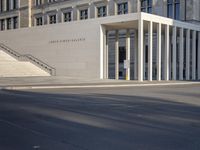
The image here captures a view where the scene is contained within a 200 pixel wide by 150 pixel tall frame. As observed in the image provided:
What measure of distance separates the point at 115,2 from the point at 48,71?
764 inches

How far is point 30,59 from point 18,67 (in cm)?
Answer: 415

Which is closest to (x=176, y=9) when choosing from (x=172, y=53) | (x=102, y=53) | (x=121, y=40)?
(x=172, y=53)

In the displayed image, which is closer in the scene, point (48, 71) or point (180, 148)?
point (180, 148)

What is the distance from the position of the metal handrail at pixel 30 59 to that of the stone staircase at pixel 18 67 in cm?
14

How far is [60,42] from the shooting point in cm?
4316

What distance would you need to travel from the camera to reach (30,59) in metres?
47.4

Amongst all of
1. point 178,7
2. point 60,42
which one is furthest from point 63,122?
point 178,7

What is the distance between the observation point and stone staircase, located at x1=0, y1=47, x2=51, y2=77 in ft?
137

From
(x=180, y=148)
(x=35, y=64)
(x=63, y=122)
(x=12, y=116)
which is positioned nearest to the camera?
(x=180, y=148)

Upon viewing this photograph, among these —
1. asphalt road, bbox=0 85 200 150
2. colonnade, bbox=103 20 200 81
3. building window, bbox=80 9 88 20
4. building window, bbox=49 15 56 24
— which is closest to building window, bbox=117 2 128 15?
building window, bbox=80 9 88 20

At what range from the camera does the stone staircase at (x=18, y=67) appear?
1638 inches

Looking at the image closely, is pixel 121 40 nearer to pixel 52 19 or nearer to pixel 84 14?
pixel 84 14

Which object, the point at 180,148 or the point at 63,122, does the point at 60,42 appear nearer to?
the point at 63,122

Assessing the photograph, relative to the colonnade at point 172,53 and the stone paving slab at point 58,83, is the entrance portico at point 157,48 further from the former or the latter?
the stone paving slab at point 58,83
